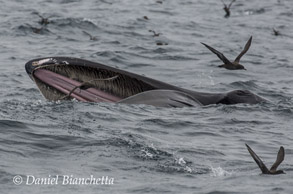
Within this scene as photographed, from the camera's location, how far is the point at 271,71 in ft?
81.8

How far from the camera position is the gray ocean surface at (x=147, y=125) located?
11.5m

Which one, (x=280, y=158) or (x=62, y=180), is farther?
(x=280, y=158)

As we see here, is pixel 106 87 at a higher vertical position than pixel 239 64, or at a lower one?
lower

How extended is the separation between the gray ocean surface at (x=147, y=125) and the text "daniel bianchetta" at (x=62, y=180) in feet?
0.18

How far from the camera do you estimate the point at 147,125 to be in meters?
15.2

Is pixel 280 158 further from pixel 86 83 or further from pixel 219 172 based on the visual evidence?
pixel 86 83

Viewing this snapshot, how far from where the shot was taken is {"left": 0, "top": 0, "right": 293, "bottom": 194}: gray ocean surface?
37.6ft

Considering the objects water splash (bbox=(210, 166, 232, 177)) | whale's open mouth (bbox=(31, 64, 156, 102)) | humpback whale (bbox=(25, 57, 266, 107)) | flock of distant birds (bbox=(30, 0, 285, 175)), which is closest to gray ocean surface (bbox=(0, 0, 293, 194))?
water splash (bbox=(210, 166, 232, 177))

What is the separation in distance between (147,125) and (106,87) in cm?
215

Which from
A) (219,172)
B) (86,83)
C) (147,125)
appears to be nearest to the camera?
(219,172)

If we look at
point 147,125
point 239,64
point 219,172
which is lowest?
point 147,125

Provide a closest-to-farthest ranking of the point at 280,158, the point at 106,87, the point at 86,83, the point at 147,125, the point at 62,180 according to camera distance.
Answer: the point at 62,180 < the point at 280,158 < the point at 147,125 < the point at 86,83 < the point at 106,87

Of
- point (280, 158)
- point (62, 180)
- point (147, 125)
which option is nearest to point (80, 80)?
point (147, 125)

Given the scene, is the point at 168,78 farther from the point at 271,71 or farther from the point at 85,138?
the point at 85,138
